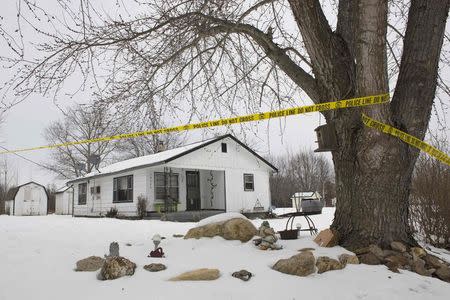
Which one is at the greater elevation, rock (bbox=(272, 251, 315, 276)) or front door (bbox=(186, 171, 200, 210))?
front door (bbox=(186, 171, 200, 210))

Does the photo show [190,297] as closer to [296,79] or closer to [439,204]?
[296,79]

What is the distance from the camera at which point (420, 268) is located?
4184 mm

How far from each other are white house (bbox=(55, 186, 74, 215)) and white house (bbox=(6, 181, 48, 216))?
147 cm

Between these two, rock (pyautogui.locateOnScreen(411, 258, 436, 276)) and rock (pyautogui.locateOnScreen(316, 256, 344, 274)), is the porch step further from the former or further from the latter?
rock (pyautogui.locateOnScreen(411, 258, 436, 276))

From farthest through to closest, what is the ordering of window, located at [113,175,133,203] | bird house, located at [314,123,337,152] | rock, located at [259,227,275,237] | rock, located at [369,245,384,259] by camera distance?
window, located at [113,175,133,203], rock, located at [259,227,275,237], bird house, located at [314,123,337,152], rock, located at [369,245,384,259]

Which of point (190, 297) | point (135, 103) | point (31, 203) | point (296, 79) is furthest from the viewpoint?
point (31, 203)

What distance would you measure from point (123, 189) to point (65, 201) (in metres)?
16.0

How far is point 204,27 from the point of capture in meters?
6.29

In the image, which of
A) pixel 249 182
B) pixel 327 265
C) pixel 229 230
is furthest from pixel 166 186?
pixel 327 265

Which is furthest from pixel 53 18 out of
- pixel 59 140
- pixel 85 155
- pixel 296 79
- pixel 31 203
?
pixel 59 140

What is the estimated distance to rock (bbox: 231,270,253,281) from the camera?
3815mm

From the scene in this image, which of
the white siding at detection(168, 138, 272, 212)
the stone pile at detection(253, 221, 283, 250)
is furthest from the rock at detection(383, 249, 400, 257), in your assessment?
the white siding at detection(168, 138, 272, 212)

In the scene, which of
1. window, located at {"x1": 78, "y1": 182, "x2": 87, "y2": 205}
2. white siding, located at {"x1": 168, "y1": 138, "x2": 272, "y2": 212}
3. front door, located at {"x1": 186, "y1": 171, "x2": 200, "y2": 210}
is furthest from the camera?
window, located at {"x1": 78, "y1": 182, "x2": 87, "y2": 205}

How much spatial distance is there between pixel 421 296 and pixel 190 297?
2165mm
